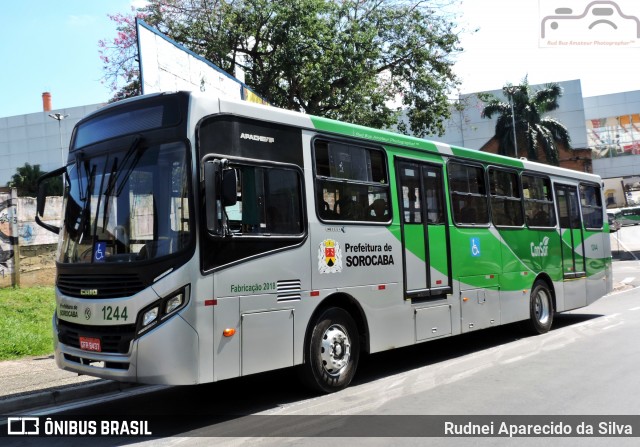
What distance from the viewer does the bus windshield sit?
5.93m

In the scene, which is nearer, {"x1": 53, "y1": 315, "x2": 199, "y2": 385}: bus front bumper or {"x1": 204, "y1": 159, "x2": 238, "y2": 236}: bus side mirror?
{"x1": 53, "y1": 315, "x2": 199, "y2": 385}: bus front bumper

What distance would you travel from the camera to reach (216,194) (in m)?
6.02

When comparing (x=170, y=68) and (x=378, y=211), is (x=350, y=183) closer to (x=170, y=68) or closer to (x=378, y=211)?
(x=378, y=211)

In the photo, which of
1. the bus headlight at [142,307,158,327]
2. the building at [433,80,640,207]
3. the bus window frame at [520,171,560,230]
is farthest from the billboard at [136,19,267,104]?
the building at [433,80,640,207]

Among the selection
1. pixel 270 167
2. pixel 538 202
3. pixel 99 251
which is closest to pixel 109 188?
pixel 99 251

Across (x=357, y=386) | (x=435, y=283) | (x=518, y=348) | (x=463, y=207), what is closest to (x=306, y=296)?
(x=357, y=386)

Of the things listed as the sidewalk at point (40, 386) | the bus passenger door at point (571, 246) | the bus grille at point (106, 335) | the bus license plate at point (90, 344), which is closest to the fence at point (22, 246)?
the sidewalk at point (40, 386)

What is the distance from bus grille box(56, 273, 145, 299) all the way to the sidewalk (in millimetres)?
1523

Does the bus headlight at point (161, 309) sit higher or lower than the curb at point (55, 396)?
higher

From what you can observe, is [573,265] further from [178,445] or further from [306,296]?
[178,445]

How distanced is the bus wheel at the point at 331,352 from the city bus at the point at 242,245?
0.02 meters

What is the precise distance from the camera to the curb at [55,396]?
6.91 metres

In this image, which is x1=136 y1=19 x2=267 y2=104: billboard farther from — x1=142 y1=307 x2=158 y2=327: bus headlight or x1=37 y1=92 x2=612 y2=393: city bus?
x1=142 y1=307 x2=158 y2=327: bus headlight

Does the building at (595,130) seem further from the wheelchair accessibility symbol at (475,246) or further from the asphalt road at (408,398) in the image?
the asphalt road at (408,398)
